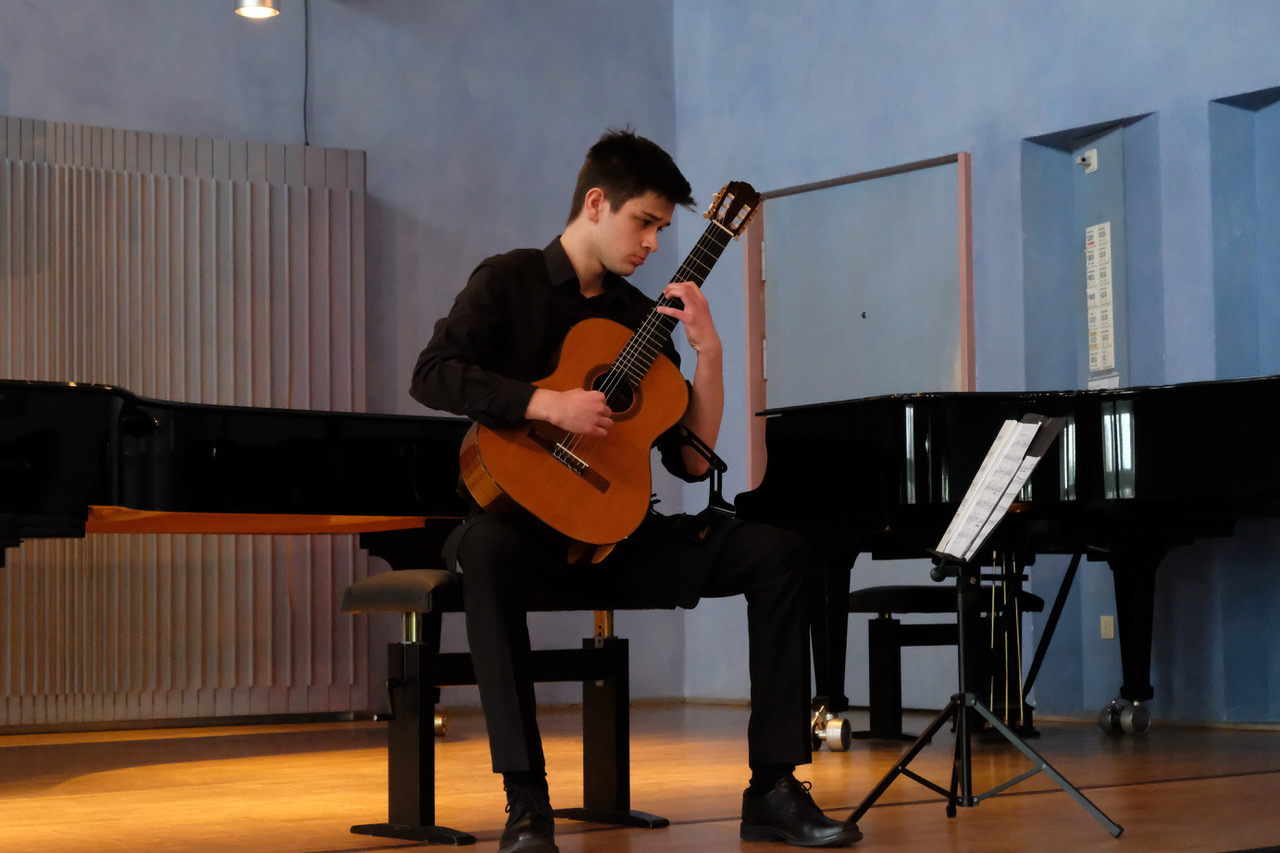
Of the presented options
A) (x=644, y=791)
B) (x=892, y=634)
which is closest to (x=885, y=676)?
(x=892, y=634)

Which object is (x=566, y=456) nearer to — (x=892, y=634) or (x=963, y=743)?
(x=963, y=743)

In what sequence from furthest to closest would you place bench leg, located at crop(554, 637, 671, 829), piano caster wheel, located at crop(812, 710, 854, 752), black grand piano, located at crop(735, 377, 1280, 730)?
piano caster wheel, located at crop(812, 710, 854, 752) → black grand piano, located at crop(735, 377, 1280, 730) → bench leg, located at crop(554, 637, 671, 829)

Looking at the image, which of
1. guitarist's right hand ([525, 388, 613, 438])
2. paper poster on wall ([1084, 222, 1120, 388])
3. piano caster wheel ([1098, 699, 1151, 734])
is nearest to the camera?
guitarist's right hand ([525, 388, 613, 438])

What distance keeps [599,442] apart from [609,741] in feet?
2.11

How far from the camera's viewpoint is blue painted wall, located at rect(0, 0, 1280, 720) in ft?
16.9

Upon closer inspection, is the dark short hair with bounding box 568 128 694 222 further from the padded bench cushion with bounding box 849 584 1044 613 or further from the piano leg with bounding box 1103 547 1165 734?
the piano leg with bounding box 1103 547 1165 734

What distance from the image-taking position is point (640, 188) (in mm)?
2746

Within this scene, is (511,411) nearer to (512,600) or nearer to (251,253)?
(512,600)

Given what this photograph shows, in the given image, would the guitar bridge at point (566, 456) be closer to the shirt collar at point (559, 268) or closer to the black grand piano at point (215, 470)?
the shirt collar at point (559, 268)

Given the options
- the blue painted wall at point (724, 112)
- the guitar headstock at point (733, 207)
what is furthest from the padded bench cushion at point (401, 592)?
the blue painted wall at point (724, 112)

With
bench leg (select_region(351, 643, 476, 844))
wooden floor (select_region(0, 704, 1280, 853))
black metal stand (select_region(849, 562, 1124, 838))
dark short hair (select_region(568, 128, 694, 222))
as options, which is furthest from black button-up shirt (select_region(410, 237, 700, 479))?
wooden floor (select_region(0, 704, 1280, 853))

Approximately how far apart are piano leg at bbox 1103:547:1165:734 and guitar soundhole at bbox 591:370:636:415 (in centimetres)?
264

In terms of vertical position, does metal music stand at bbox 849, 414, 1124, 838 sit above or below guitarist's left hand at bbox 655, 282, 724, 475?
below

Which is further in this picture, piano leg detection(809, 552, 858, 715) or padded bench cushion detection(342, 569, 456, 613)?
piano leg detection(809, 552, 858, 715)
